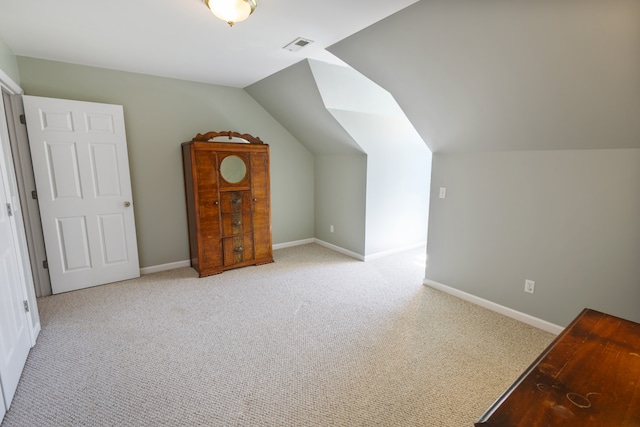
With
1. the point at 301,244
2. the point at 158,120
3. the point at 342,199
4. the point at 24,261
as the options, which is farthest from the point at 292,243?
the point at 24,261

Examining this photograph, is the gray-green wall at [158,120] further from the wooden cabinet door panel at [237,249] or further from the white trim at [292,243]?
the white trim at [292,243]

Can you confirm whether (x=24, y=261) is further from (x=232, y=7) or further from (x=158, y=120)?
(x=232, y=7)

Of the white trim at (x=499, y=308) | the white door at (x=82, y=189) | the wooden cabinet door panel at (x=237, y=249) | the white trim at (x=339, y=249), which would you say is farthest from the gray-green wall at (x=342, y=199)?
the white door at (x=82, y=189)

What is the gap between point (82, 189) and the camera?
3.09 meters

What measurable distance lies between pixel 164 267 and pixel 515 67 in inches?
156

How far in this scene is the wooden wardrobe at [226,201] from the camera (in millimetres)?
3396

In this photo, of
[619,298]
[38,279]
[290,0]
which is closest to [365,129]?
[290,0]

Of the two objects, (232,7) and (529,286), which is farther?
(529,286)

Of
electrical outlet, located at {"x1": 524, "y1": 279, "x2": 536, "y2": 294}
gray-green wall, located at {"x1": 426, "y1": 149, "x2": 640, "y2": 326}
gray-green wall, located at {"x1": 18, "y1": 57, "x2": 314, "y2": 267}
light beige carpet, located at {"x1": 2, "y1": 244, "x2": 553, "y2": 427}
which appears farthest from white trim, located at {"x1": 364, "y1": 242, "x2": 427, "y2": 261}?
gray-green wall, located at {"x1": 18, "y1": 57, "x2": 314, "y2": 267}

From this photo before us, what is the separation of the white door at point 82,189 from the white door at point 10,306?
0.94m

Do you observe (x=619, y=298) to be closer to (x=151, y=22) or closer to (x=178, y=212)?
(x=151, y=22)

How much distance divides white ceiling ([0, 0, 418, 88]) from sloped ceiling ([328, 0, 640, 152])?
0.24m

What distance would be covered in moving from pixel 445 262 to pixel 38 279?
13.4 feet

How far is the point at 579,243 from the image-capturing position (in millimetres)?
2254
